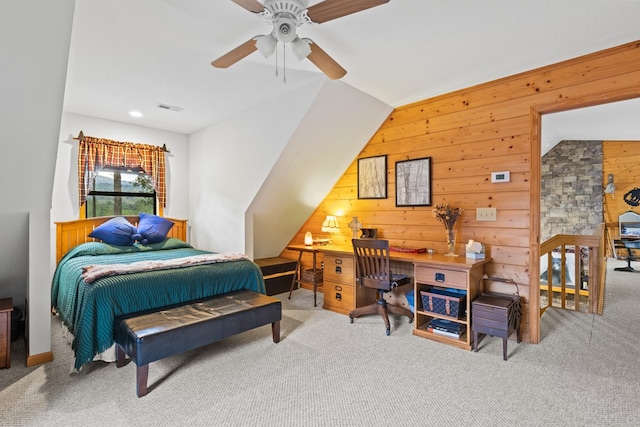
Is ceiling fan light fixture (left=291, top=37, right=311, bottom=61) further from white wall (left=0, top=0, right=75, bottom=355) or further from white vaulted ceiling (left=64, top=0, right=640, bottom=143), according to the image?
white wall (left=0, top=0, right=75, bottom=355)

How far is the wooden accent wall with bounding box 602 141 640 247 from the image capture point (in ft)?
23.3

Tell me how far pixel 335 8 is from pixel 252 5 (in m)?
0.43

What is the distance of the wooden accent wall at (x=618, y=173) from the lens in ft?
23.3

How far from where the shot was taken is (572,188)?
772 centimetres

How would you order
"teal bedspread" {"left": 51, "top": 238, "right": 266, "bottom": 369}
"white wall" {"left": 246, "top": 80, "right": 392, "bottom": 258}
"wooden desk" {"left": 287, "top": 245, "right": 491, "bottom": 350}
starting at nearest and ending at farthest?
"teal bedspread" {"left": 51, "top": 238, "right": 266, "bottom": 369}, "wooden desk" {"left": 287, "top": 245, "right": 491, "bottom": 350}, "white wall" {"left": 246, "top": 80, "right": 392, "bottom": 258}

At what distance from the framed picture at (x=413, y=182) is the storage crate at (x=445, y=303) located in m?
1.02

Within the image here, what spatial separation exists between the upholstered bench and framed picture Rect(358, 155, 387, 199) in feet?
6.36

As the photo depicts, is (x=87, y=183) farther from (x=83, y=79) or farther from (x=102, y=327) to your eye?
(x=102, y=327)

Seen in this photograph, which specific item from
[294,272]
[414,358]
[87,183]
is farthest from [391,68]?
[87,183]

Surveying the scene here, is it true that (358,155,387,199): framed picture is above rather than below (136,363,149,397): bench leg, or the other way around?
above

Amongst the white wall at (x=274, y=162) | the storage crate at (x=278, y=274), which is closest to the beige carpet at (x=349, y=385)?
the storage crate at (x=278, y=274)

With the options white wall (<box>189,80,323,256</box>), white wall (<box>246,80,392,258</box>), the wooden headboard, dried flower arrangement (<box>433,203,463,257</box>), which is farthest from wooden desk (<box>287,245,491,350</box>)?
the wooden headboard

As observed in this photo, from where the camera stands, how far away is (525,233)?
9.41 ft

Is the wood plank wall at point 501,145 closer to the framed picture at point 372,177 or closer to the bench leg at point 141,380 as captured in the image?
the framed picture at point 372,177
